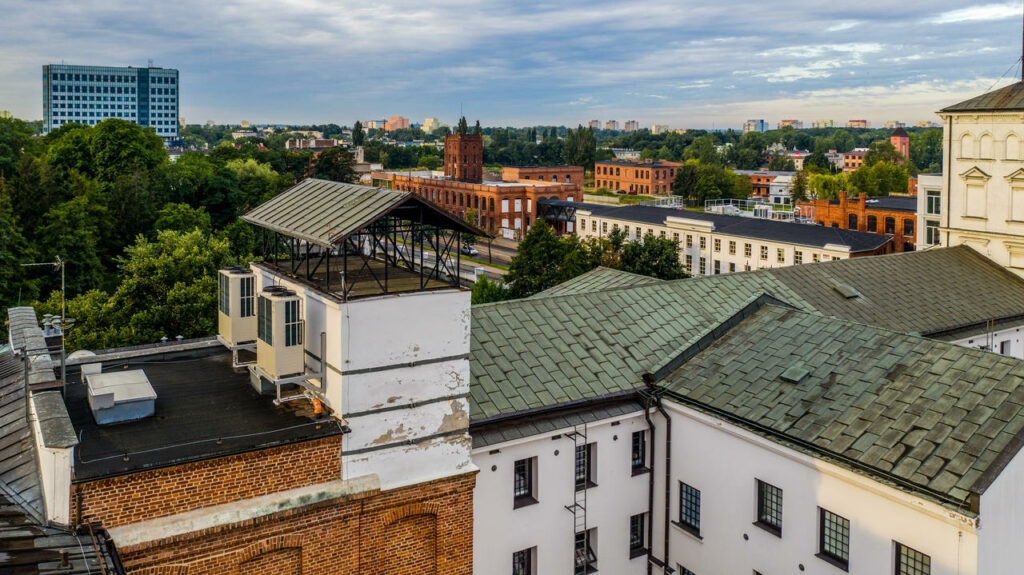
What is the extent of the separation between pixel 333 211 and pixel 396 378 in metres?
3.97

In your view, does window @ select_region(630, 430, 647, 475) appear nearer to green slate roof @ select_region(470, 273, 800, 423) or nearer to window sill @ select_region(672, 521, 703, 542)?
green slate roof @ select_region(470, 273, 800, 423)

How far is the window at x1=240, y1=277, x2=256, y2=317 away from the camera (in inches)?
722

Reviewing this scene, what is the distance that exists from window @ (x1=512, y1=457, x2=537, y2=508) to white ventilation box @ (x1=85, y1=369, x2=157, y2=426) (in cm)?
842

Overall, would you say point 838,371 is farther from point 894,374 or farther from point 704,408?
point 704,408

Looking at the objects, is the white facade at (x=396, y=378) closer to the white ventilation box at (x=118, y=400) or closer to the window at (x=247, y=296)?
the window at (x=247, y=296)

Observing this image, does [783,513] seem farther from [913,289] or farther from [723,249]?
[723,249]

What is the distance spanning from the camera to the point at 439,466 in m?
16.5

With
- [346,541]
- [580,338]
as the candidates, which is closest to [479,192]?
[580,338]

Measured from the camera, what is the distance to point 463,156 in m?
140

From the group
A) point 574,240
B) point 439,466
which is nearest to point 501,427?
point 439,466

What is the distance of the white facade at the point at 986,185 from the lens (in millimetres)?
32844

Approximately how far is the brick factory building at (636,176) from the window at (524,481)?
14804cm

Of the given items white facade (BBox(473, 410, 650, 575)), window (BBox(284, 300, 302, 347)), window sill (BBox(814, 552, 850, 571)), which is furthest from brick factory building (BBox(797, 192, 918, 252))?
window (BBox(284, 300, 302, 347))

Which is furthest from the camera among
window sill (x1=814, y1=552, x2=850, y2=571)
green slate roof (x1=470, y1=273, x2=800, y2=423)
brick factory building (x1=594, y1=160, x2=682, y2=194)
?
brick factory building (x1=594, y1=160, x2=682, y2=194)
